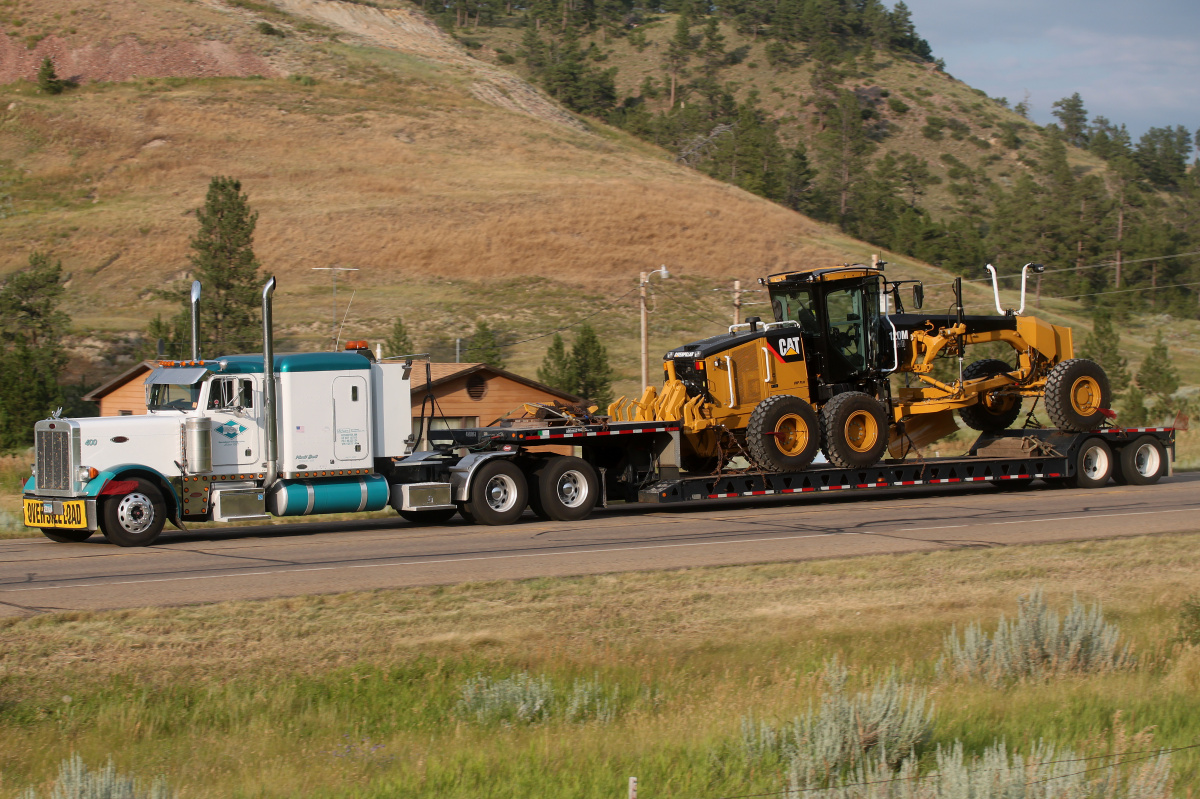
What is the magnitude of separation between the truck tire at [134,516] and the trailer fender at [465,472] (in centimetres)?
437

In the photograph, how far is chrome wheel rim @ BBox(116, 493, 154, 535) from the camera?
16.4 metres

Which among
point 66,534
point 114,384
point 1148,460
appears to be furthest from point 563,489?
point 114,384

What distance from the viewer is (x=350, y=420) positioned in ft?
60.6

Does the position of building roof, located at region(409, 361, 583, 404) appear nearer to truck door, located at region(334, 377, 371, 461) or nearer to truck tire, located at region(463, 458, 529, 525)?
truck tire, located at region(463, 458, 529, 525)

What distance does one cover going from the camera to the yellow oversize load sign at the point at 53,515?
1628 centimetres

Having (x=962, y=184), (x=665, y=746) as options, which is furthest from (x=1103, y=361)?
(x=962, y=184)

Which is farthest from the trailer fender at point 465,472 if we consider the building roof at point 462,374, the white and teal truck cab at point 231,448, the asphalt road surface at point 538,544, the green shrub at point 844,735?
the building roof at point 462,374

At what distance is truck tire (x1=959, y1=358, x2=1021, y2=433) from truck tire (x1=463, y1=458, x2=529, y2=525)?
32.5 feet

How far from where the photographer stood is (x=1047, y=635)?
8.84m

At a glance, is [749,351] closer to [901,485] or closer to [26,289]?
[901,485]

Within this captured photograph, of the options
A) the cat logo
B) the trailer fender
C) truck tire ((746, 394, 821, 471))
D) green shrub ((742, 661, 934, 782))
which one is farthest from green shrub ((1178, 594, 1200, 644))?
the cat logo

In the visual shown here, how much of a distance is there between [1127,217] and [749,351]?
108476mm

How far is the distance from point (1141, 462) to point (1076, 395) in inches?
95.8

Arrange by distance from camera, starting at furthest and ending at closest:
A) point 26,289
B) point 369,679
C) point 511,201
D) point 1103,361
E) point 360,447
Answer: point 511,201
point 26,289
point 1103,361
point 360,447
point 369,679
